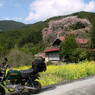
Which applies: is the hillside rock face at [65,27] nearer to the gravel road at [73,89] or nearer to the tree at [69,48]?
the tree at [69,48]

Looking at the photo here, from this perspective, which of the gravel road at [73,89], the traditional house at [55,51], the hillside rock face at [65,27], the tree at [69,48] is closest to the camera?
the gravel road at [73,89]

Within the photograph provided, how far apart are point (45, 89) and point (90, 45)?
3697 centimetres

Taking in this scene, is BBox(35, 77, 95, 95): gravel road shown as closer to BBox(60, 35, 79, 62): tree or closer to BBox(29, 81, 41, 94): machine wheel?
BBox(29, 81, 41, 94): machine wheel

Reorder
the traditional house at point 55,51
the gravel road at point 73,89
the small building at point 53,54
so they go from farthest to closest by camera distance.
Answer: the small building at point 53,54 → the traditional house at point 55,51 → the gravel road at point 73,89

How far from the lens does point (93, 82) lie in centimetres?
1069

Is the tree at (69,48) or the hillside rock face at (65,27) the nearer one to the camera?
the tree at (69,48)

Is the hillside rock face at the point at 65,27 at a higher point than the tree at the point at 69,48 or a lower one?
higher

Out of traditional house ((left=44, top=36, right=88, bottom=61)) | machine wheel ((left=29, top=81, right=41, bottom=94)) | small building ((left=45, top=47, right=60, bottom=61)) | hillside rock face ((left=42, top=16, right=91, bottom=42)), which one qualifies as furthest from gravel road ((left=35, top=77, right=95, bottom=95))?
hillside rock face ((left=42, top=16, right=91, bottom=42))

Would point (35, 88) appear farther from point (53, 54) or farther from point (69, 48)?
point (53, 54)

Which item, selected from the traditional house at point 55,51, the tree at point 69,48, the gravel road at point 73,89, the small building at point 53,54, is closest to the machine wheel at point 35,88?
the gravel road at point 73,89

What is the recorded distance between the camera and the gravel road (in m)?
8.85

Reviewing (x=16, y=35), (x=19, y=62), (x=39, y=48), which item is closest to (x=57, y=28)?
(x=39, y=48)

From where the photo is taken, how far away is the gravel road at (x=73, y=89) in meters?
8.85

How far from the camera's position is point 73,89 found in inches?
366
